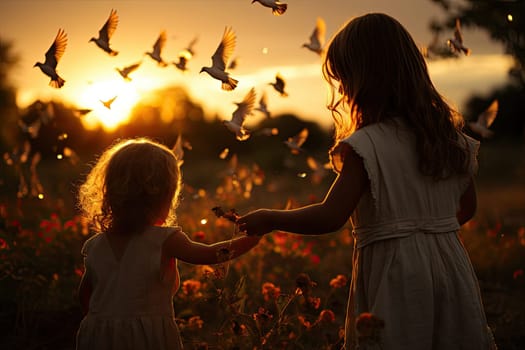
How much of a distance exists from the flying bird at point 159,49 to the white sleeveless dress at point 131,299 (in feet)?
4.62

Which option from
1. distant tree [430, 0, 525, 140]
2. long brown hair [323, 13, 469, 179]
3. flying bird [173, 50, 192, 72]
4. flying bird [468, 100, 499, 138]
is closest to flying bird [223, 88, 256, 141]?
flying bird [173, 50, 192, 72]

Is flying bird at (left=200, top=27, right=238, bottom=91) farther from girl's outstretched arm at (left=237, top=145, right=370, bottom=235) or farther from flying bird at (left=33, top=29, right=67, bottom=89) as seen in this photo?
girl's outstretched arm at (left=237, top=145, right=370, bottom=235)

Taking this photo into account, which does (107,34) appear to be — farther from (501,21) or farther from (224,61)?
(501,21)

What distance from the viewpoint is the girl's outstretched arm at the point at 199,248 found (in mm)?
2648

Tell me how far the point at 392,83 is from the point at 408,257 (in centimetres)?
69

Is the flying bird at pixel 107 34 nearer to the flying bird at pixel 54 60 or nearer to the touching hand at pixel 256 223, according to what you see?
the flying bird at pixel 54 60

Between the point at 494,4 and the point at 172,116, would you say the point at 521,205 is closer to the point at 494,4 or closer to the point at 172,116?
the point at 494,4

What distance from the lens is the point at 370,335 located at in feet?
6.61

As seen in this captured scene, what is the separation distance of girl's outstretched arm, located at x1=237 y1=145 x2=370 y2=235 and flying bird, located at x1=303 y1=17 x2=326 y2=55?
1.83 m

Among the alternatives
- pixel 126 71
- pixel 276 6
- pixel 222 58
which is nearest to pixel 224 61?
pixel 222 58

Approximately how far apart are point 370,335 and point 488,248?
4.35 metres

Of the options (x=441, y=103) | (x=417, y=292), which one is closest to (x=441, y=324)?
(x=417, y=292)

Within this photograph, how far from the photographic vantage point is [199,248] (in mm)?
2654

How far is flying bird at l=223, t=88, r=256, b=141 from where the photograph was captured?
346 centimetres
